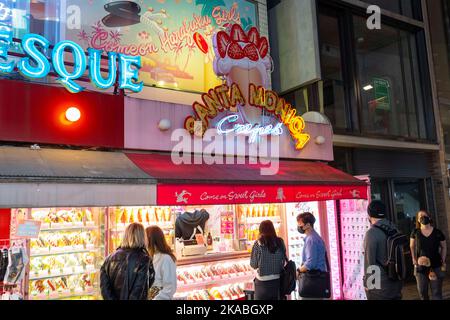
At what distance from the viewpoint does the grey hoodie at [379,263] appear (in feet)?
17.3

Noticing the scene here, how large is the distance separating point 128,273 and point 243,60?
16.9 ft

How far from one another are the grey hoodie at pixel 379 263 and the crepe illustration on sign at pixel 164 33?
5.32m

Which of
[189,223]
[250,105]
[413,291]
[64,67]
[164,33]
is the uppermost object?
[164,33]

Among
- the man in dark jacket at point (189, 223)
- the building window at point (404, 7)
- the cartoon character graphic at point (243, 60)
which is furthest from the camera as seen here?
the building window at point (404, 7)

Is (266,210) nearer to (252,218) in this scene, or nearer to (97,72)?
(252,218)

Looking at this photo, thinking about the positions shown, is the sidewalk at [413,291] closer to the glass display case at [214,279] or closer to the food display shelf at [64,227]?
the glass display case at [214,279]

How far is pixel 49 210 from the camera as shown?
6.57 meters

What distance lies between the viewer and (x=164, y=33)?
8.83 metres

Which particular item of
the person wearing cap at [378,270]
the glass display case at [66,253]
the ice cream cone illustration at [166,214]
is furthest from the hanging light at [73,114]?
the person wearing cap at [378,270]

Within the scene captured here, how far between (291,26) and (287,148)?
3.39 m

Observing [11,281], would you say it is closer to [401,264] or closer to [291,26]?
[401,264]

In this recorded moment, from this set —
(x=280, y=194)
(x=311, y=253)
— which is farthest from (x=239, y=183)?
(x=311, y=253)

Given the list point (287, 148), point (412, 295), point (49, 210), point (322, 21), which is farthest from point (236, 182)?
point (322, 21)

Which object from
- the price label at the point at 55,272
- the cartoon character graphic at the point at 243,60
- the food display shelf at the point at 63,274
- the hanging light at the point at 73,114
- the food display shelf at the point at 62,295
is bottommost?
the food display shelf at the point at 62,295
